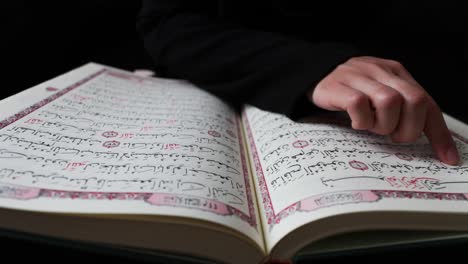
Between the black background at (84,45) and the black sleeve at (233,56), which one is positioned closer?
the black sleeve at (233,56)

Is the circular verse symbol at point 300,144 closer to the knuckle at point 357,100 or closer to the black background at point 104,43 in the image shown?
the knuckle at point 357,100

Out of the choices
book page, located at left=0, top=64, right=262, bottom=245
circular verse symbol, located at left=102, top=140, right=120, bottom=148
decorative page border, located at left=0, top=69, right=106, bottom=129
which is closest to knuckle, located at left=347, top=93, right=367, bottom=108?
book page, located at left=0, top=64, right=262, bottom=245

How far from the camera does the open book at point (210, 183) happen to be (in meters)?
0.28

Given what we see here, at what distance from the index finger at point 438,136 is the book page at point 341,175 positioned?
0.03 feet

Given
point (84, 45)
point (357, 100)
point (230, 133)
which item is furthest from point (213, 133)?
point (84, 45)

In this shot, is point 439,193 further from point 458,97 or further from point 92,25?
point 92,25

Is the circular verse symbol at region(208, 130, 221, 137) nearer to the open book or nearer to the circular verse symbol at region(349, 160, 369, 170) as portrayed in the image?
the open book

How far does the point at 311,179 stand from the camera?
1.08ft

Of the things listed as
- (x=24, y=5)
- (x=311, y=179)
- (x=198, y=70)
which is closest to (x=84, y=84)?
(x=198, y=70)

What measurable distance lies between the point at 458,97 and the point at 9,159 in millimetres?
630

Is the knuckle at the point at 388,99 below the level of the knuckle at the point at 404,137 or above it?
above

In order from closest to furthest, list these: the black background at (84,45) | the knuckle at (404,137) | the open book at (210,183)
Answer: the open book at (210,183), the knuckle at (404,137), the black background at (84,45)

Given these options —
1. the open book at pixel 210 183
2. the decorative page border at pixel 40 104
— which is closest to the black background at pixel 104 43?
the decorative page border at pixel 40 104

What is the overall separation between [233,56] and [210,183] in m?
0.28
